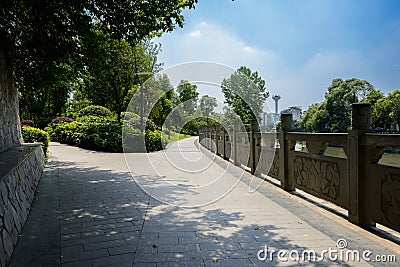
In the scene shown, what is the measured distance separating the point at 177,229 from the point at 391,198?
7.80 ft

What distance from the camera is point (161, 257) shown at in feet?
9.45

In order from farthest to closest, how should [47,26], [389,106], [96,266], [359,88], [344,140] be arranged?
[359,88], [389,106], [47,26], [344,140], [96,266]

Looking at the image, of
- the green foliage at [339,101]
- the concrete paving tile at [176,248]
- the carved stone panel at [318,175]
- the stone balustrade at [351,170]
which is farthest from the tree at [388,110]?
the concrete paving tile at [176,248]

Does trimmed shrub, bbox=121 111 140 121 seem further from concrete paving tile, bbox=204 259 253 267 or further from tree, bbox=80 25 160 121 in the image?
concrete paving tile, bbox=204 259 253 267

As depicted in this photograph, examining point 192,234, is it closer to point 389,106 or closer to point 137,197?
point 137,197

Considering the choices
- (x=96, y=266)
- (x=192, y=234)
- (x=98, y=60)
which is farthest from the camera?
(x=98, y=60)

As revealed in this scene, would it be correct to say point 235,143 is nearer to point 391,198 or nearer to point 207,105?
point 207,105

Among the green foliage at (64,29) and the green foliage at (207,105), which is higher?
the green foliage at (64,29)

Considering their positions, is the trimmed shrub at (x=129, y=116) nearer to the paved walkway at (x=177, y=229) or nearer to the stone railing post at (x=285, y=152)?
the paved walkway at (x=177, y=229)

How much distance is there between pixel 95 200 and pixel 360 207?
4034mm

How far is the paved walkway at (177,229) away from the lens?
289cm

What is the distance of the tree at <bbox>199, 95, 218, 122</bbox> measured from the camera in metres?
12.2

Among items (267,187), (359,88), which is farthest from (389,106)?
(267,187)
